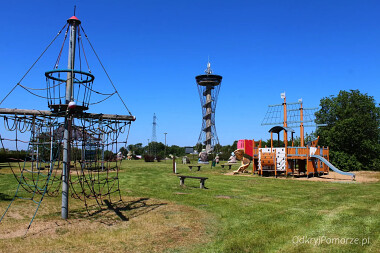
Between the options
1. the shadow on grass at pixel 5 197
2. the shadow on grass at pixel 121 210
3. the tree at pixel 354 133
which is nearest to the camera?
the shadow on grass at pixel 121 210

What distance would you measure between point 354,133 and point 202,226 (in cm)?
2700

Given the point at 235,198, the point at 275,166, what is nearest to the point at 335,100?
the point at 275,166

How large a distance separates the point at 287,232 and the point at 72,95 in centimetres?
644

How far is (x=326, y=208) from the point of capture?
9.81m

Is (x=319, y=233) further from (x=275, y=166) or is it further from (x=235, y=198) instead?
(x=275, y=166)

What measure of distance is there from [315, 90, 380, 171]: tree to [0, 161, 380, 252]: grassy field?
20014mm

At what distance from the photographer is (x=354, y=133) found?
2967 cm

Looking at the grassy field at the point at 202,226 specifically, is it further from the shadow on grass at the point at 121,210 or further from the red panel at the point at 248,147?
the red panel at the point at 248,147

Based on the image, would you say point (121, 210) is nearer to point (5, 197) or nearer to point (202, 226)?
point (202, 226)

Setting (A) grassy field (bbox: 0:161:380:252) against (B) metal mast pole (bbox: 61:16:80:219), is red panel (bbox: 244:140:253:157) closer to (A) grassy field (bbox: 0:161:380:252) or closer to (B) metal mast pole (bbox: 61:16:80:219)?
(A) grassy field (bbox: 0:161:380:252)

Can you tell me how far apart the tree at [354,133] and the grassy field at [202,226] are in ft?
65.7

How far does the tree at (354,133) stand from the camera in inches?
1163

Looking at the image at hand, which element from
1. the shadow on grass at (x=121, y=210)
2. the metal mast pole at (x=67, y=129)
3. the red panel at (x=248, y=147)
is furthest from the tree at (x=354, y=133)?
the metal mast pole at (x=67, y=129)

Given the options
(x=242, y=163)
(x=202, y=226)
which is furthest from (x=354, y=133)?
(x=202, y=226)
